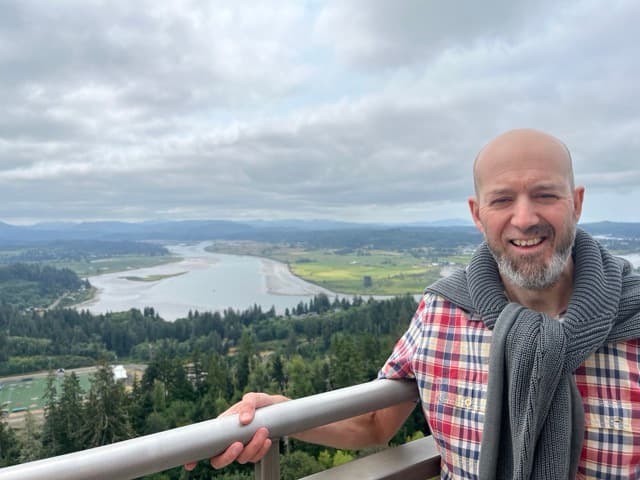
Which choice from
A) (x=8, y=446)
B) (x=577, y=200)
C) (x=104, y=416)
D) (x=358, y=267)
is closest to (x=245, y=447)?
(x=577, y=200)

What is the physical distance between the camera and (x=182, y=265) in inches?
2830

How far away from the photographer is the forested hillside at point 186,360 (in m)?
10.7

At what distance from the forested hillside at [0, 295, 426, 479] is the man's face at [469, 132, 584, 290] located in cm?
81

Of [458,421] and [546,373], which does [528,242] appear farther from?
[458,421]

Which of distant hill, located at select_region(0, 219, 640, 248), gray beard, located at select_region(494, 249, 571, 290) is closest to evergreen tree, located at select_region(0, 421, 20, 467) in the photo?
gray beard, located at select_region(494, 249, 571, 290)

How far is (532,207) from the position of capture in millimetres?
1218

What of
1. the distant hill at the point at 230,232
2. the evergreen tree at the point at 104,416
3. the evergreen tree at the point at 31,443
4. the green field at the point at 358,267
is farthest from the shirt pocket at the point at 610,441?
the distant hill at the point at 230,232

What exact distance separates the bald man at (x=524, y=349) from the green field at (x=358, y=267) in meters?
32.6

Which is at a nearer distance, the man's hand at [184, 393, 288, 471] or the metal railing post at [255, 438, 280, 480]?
the man's hand at [184, 393, 288, 471]

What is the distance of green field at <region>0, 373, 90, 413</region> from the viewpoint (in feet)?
55.2

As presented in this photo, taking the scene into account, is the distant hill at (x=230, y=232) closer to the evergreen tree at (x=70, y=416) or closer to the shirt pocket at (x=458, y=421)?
the evergreen tree at (x=70, y=416)

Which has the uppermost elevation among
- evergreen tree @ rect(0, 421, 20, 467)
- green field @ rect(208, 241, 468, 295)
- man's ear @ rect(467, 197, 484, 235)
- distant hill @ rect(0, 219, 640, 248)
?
man's ear @ rect(467, 197, 484, 235)

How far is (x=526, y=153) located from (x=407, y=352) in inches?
26.1

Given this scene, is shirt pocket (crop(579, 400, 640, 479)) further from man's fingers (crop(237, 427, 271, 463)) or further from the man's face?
man's fingers (crop(237, 427, 271, 463))
